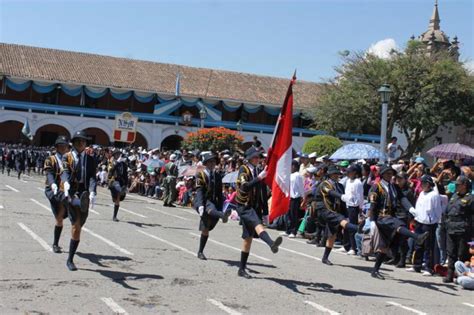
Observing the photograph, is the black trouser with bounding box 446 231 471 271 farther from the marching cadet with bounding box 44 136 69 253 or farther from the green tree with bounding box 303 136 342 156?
the green tree with bounding box 303 136 342 156

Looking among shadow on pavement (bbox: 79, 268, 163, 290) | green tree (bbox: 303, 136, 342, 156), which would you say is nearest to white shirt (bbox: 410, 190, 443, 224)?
shadow on pavement (bbox: 79, 268, 163, 290)

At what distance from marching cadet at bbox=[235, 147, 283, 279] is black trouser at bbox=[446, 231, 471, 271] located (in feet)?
11.9

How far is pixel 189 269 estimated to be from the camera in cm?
977

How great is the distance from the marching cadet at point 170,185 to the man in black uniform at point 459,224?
525 inches

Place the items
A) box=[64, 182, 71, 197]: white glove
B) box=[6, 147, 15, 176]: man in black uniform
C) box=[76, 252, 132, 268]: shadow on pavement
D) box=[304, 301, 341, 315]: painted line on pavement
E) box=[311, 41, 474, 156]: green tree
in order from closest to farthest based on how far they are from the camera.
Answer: box=[304, 301, 341, 315]: painted line on pavement, box=[64, 182, 71, 197]: white glove, box=[76, 252, 132, 268]: shadow on pavement, box=[6, 147, 15, 176]: man in black uniform, box=[311, 41, 474, 156]: green tree

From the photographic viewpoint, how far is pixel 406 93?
43250 millimetres

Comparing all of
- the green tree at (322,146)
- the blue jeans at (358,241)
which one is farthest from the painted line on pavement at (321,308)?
the green tree at (322,146)

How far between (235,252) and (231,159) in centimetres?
1019

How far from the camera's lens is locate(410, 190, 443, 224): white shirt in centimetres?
1173

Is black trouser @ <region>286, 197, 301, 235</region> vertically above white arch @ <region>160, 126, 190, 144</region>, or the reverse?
white arch @ <region>160, 126, 190, 144</region>

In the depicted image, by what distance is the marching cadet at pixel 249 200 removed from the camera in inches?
375

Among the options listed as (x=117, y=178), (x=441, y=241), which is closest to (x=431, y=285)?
(x=441, y=241)

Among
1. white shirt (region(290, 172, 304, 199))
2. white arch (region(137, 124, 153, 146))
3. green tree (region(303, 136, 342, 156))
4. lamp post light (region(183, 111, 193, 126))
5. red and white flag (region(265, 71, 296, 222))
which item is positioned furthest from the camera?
lamp post light (region(183, 111, 193, 126))

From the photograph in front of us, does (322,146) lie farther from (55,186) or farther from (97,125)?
(55,186)
